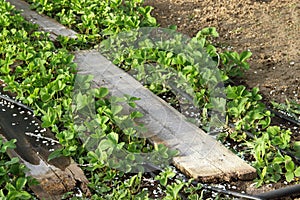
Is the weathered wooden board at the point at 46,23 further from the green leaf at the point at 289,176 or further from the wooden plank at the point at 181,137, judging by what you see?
the green leaf at the point at 289,176

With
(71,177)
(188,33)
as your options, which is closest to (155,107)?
(71,177)

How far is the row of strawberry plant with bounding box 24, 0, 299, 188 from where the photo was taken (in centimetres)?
337

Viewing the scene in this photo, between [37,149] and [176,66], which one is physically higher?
[176,66]

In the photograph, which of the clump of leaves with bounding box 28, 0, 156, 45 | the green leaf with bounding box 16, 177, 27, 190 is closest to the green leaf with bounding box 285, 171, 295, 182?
the green leaf with bounding box 16, 177, 27, 190

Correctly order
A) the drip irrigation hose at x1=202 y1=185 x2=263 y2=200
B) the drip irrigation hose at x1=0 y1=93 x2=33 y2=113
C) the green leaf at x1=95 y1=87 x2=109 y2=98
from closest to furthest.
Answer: the drip irrigation hose at x1=202 y1=185 x2=263 y2=200 < the green leaf at x1=95 y1=87 x2=109 y2=98 < the drip irrigation hose at x1=0 y1=93 x2=33 y2=113

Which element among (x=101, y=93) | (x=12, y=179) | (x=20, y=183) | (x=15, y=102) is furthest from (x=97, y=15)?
(x=20, y=183)

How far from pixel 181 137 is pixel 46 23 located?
242 cm

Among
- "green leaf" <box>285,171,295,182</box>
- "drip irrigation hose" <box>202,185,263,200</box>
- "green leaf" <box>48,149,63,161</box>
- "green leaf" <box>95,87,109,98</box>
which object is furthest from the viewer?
"green leaf" <box>95,87,109,98</box>

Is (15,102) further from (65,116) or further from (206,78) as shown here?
(206,78)

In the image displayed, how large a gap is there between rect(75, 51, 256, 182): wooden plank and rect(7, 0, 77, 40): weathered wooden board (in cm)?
91

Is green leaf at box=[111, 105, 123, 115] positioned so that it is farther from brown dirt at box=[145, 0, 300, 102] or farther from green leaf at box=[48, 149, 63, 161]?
brown dirt at box=[145, 0, 300, 102]

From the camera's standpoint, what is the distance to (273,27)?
17.0 ft

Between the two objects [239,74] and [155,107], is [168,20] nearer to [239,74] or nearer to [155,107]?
[239,74]

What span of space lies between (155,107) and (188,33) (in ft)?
4.64
